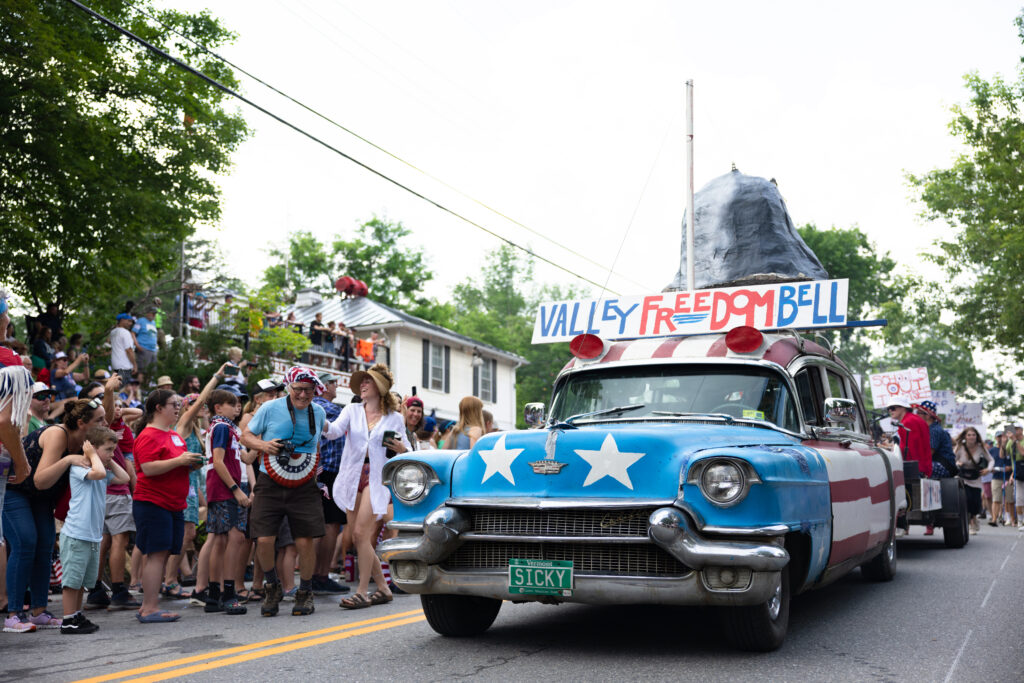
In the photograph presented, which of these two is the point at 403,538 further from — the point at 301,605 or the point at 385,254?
the point at 385,254

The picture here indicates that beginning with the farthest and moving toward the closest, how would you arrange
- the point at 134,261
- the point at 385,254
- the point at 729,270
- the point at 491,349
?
the point at 385,254 < the point at 491,349 < the point at 134,261 < the point at 729,270

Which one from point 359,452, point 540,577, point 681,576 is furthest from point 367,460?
point 681,576

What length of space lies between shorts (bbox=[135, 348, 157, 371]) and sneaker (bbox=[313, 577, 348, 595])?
1050cm

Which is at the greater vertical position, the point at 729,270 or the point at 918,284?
the point at 918,284

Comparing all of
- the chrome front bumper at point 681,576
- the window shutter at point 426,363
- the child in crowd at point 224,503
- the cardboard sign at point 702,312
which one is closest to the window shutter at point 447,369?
the window shutter at point 426,363

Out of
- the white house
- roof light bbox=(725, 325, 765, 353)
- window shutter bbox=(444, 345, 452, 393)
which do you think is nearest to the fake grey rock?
roof light bbox=(725, 325, 765, 353)

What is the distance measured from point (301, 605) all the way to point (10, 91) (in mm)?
11883

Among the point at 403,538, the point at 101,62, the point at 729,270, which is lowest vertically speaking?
the point at 403,538

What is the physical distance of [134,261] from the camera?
2055cm

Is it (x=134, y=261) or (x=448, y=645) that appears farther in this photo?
(x=134, y=261)

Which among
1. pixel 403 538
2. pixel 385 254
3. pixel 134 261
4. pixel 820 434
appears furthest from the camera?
pixel 385 254

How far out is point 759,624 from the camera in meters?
5.29

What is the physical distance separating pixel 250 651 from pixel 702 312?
13.1 ft

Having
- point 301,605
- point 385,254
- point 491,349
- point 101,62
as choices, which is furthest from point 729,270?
point 385,254
